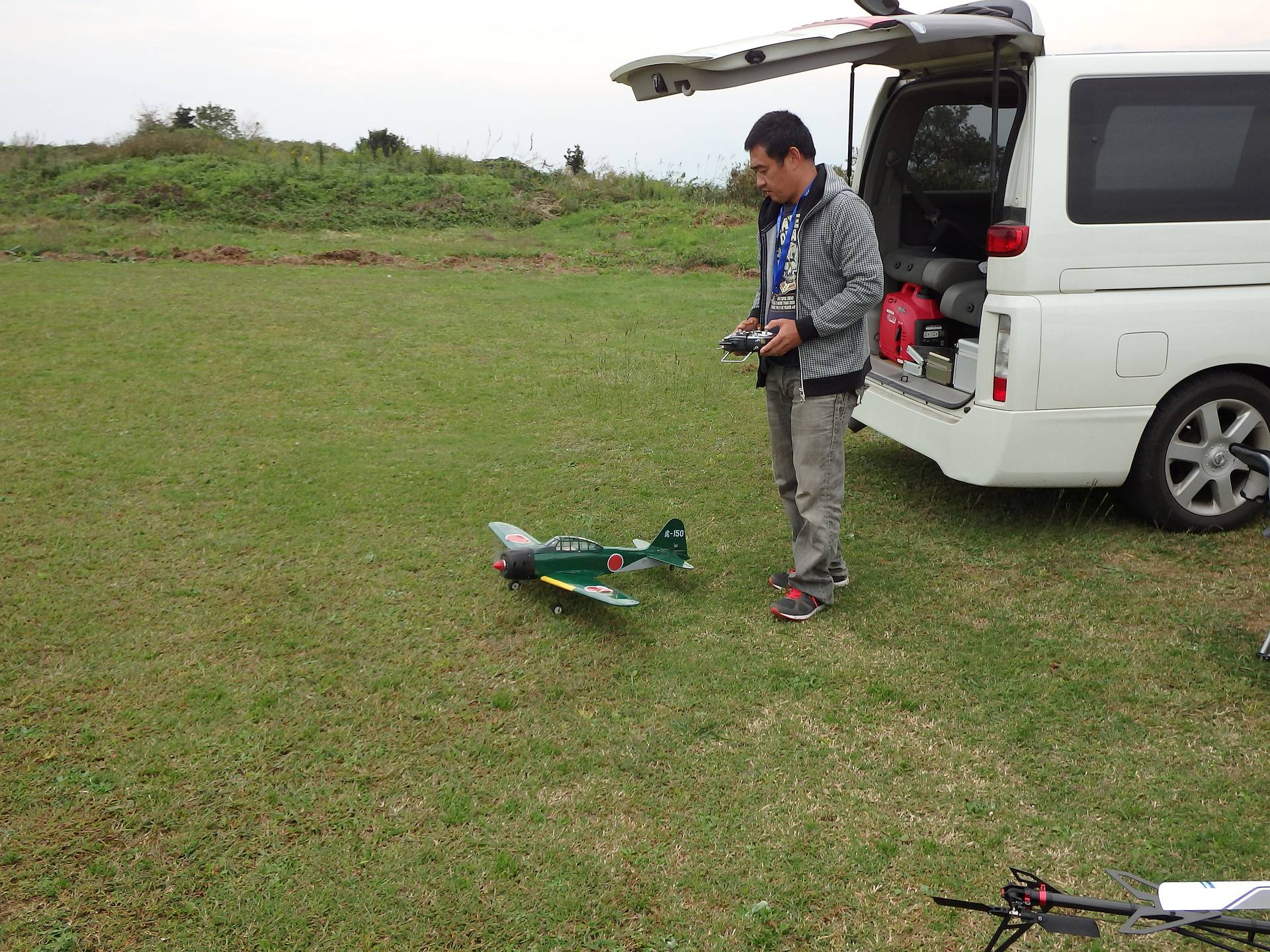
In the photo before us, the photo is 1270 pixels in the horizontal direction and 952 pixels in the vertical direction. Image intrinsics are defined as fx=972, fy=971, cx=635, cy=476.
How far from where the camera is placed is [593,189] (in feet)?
66.6

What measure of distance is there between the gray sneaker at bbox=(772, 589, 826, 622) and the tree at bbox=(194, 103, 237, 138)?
74.2ft

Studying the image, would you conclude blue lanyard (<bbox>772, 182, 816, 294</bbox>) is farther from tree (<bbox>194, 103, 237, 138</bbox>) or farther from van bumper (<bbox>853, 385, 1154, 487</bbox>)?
tree (<bbox>194, 103, 237, 138</bbox>)

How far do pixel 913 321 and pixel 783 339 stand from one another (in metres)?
1.78

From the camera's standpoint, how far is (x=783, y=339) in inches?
156

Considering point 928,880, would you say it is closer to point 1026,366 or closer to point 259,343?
point 1026,366

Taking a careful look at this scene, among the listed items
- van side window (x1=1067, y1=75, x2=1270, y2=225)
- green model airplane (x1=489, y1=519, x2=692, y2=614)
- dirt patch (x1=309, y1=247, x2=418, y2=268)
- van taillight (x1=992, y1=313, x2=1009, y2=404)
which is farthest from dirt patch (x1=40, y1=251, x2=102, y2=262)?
van side window (x1=1067, y1=75, x2=1270, y2=225)

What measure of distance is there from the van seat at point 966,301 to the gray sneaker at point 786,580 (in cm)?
153

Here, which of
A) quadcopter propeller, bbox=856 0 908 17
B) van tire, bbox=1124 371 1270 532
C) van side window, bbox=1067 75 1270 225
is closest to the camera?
quadcopter propeller, bbox=856 0 908 17

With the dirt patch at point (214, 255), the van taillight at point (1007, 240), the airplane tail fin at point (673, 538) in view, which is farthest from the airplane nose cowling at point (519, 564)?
the dirt patch at point (214, 255)

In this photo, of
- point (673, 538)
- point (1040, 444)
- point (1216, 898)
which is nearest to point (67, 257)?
point (673, 538)

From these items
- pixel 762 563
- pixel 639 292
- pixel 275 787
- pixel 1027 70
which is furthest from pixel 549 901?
pixel 639 292

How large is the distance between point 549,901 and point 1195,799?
2.02 meters

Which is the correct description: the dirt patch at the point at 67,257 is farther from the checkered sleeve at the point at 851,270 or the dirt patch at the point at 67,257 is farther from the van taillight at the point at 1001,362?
the van taillight at the point at 1001,362

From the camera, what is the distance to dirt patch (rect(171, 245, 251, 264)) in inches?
530
